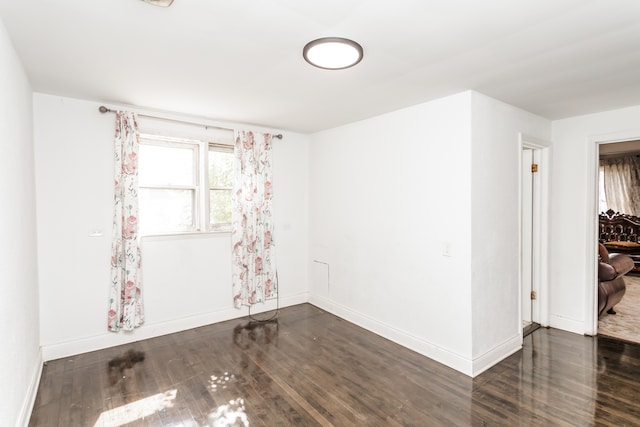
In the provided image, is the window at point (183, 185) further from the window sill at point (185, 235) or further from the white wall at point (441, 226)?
the white wall at point (441, 226)

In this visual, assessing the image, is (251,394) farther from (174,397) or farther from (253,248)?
(253,248)

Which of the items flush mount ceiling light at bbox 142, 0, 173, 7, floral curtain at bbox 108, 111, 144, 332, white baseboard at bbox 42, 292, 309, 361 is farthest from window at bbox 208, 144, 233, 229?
flush mount ceiling light at bbox 142, 0, 173, 7

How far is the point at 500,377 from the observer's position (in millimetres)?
2764

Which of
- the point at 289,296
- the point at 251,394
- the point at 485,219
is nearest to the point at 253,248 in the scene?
the point at 289,296

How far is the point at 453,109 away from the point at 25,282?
3.58 meters

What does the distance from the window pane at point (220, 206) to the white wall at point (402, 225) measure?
1.22 metres

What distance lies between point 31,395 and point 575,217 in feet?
17.0

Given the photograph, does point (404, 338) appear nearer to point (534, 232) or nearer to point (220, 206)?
point (534, 232)

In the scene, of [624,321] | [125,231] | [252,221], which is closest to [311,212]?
[252,221]

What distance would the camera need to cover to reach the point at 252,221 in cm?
420

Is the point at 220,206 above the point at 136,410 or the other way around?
above

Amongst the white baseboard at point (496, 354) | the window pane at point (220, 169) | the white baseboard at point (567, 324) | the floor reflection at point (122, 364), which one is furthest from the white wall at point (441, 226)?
the floor reflection at point (122, 364)

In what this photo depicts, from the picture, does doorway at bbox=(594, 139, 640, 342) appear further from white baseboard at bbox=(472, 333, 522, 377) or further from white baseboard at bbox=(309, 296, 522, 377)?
white baseboard at bbox=(309, 296, 522, 377)

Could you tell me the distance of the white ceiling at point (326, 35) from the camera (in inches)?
65.1
